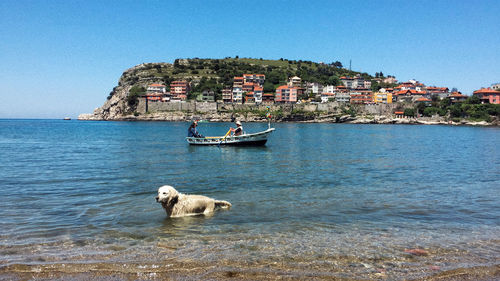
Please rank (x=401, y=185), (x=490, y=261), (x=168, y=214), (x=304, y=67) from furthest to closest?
1. (x=304, y=67)
2. (x=401, y=185)
3. (x=168, y=214)
4. (x=490, y=261)

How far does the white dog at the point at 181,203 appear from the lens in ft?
26.0

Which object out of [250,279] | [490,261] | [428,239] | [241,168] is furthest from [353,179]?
[250,279]

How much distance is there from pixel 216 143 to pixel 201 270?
26210 mm

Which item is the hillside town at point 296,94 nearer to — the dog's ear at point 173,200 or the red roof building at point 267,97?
the red roof building at point 267,97

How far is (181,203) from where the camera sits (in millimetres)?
8242

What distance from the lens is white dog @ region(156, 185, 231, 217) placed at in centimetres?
791

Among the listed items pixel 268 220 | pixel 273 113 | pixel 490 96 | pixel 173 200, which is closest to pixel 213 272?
pixel 268 220

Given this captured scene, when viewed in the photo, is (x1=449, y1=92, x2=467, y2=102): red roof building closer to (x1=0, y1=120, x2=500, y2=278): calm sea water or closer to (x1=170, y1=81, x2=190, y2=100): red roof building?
(x1=170, y1=81, x2=190, y2=100): red roof building

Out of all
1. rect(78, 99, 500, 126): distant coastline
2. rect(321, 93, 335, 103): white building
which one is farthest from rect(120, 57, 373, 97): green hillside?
rect(321, 93, 335, 103): white building

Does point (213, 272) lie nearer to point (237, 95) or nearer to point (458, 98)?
point (237, 95)

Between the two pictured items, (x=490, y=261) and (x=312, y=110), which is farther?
(x=312, y=110)

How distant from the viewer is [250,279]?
479cm

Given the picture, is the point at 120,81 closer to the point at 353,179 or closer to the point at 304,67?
the point at 304,67

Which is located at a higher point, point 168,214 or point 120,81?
point 120,81
